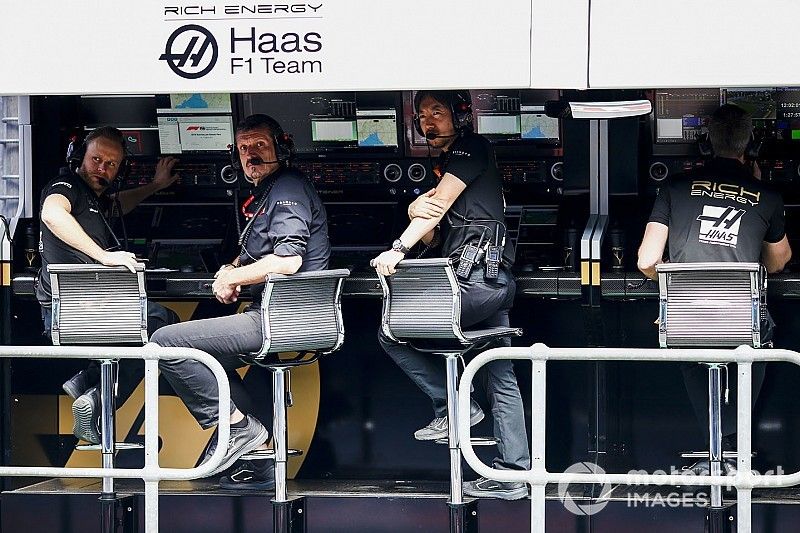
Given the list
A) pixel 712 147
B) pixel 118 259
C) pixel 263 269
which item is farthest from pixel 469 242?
pixel 118 259

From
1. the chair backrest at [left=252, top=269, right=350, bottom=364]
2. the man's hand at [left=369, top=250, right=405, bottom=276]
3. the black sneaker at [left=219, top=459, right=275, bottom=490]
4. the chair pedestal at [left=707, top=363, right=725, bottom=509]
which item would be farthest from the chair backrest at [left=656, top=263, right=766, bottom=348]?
the black sneaker at [left=219, top=459, right=275, bottom=490]

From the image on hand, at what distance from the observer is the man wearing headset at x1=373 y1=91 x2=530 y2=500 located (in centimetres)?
566

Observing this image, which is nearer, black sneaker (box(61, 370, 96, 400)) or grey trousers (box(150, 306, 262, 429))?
grey trousers (box(150, 306, 262, 429))

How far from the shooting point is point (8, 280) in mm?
6211

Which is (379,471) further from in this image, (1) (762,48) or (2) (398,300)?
(1) (762,48)

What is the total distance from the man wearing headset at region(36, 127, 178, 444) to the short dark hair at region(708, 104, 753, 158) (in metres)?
2.49

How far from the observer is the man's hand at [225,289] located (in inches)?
224

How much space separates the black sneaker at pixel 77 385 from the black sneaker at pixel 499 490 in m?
1.78

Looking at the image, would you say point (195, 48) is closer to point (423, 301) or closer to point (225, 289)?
point (225, 289)

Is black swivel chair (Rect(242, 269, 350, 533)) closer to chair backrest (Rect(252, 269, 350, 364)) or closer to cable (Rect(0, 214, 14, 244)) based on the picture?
chair backrest (Rect(252, 269, 350, 364))

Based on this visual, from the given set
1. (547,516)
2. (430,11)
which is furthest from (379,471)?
(430,11)

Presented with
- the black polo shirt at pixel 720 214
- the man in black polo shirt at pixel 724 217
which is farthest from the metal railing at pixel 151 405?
the black polo shirt at pixel 720 214

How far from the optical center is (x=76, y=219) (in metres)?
6.01

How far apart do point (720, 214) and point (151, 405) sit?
2.44 m
